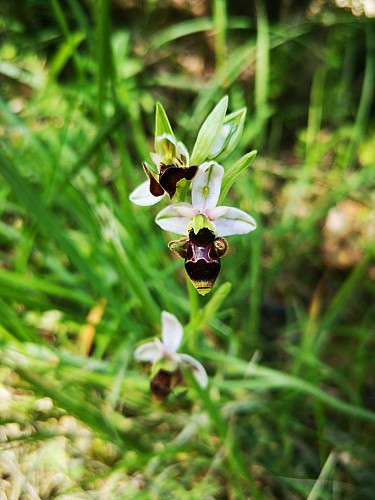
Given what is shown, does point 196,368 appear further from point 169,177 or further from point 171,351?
point 169,177

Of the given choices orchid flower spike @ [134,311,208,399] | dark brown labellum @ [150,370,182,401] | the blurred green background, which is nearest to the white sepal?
the blurred green background

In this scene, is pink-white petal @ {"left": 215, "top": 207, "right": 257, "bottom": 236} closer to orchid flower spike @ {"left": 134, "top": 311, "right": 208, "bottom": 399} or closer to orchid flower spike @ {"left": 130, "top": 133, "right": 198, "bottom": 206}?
orchid flower spike @ {"left": 130, "top": 133, "right": 198, "bottom": 206}

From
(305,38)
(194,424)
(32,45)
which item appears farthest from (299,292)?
(32,45)

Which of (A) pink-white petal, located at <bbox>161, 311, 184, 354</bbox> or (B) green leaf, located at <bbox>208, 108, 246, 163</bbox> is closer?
(B) green leaf, located at <bbox>208, 108, 246, 163</bbox>

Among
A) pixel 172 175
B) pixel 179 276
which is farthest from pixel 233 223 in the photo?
pixel 179 276

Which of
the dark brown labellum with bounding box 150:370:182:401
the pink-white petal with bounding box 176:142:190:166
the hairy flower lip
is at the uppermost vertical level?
the pink-white petal with bounding box 176:142:190:166

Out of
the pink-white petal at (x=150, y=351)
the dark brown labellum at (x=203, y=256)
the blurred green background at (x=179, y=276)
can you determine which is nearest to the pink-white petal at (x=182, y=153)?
the dark brown labellum at (x=203, y=256)

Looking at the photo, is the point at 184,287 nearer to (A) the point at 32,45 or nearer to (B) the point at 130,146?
(B) the point at 130,146
